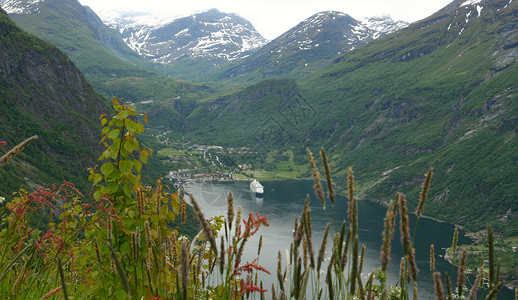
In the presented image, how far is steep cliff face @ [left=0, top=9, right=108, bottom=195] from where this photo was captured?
365 ft

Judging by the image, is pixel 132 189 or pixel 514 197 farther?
pixel 514 197

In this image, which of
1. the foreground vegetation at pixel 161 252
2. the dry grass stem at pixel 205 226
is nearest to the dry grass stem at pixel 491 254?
the foreground vegetation at pixel 161 252

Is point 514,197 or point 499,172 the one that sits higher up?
point 499,172

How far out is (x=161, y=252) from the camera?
3.01 m

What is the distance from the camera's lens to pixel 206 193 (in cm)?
13225

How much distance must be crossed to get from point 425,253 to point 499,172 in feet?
360

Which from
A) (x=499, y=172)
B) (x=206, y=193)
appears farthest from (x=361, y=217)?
(x=499, y=172)

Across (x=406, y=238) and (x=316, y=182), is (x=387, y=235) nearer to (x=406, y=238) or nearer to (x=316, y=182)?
(x=406, y=238)

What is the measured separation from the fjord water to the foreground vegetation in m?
38.2

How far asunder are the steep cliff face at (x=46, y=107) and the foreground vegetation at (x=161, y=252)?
105738 mm

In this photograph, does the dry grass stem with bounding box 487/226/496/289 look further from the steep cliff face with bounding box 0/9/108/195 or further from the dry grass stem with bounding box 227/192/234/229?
the steep cliff face with bounding box 0/9/108/195

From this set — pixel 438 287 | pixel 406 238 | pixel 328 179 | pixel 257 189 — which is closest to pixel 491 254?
pixel 438 287

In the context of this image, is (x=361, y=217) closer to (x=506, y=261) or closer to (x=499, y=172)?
(x=506, y=261)

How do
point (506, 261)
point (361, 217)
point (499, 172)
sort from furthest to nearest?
point (499, 172)
point (361, 217)
point (506, 261)
